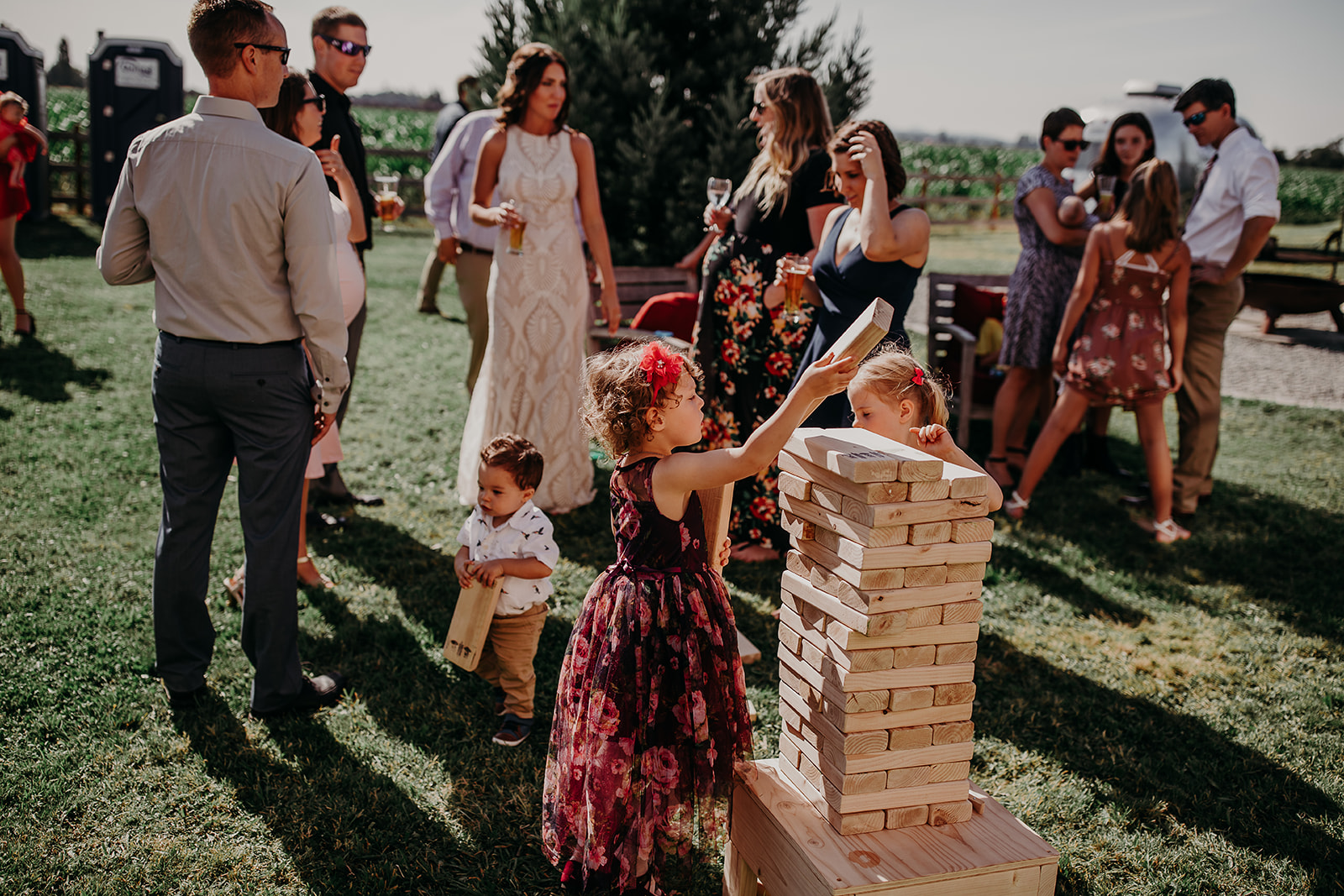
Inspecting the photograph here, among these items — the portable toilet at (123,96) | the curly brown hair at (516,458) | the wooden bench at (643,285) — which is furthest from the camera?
the portable toilet at (123,96)

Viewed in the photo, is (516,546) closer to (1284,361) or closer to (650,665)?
(650,665)

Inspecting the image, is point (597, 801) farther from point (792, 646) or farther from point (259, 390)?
point (259, 390)

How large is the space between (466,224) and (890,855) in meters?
5.21

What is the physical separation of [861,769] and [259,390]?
2.17 m

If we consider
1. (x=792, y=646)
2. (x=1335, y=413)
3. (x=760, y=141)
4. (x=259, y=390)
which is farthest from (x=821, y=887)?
(x=1335, y=413)

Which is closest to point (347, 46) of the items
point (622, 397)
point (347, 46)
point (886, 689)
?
point (347, 46)

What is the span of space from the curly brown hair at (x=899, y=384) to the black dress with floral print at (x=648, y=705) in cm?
75

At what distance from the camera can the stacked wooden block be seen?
208 centimetres

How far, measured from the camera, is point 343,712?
3.33 m

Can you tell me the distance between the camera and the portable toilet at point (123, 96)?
14312 millimetres

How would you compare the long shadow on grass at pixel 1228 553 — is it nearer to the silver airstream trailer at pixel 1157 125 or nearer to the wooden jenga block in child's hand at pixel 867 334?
the wooden jenga block in child's hand at pixel 867 334

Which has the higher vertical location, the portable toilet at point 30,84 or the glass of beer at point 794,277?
the portable toilet at point 30,84

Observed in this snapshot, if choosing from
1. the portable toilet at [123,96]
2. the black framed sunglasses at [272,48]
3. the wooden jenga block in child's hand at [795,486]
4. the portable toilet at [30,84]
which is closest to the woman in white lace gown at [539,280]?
the black framed sunglasses at [272,48]

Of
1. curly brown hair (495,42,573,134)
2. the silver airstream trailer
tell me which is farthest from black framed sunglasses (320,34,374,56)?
the silver airstream trailer
